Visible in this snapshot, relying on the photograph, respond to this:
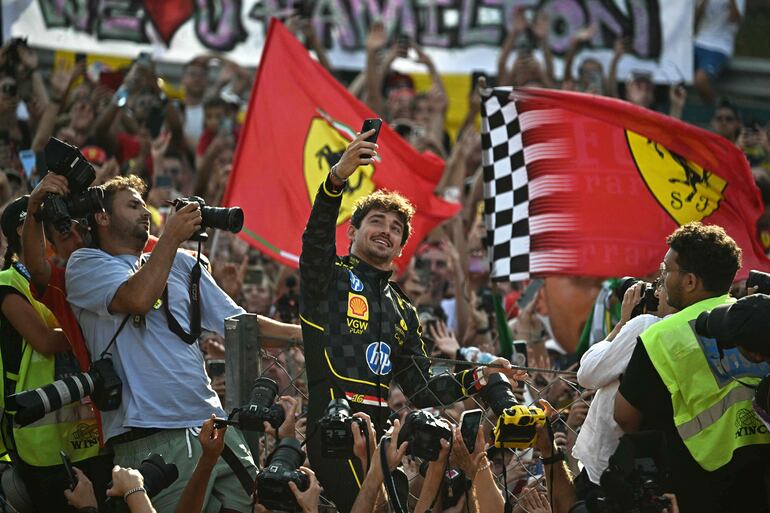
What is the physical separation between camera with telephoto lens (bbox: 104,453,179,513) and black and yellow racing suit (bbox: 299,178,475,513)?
2.98ft

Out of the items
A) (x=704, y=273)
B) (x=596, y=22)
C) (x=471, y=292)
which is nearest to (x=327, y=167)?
(x=471, y=292)

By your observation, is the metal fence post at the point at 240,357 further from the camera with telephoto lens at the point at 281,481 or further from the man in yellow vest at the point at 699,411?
the man in yellow vest at the point at 699,411

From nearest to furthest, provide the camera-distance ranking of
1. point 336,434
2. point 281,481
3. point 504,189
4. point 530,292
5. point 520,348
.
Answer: point 281,481 < point 336,434 < point 520,348 < point 504,189 < point 530,292

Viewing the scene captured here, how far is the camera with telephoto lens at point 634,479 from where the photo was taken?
4230mm

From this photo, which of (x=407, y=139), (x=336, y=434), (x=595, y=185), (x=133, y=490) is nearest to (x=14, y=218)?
(x=133, y=490)

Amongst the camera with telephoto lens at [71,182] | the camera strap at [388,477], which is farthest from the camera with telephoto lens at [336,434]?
the camera with telephoto lens at [71,182]

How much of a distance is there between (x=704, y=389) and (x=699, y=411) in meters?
0.08

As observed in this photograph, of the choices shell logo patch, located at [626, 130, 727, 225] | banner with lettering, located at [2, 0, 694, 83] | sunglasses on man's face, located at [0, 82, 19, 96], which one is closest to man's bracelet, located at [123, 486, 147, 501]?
shell logo patch, located at [626, 130, 727, 225]

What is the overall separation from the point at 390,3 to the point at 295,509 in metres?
10.5

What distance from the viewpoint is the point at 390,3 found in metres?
14.3

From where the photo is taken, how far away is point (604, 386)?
496cm

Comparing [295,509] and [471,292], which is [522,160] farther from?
[295,509]

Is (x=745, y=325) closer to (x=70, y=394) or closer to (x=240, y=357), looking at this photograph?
(x=240, y=357)

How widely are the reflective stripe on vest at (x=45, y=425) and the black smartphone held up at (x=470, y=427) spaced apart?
5.78 ft
